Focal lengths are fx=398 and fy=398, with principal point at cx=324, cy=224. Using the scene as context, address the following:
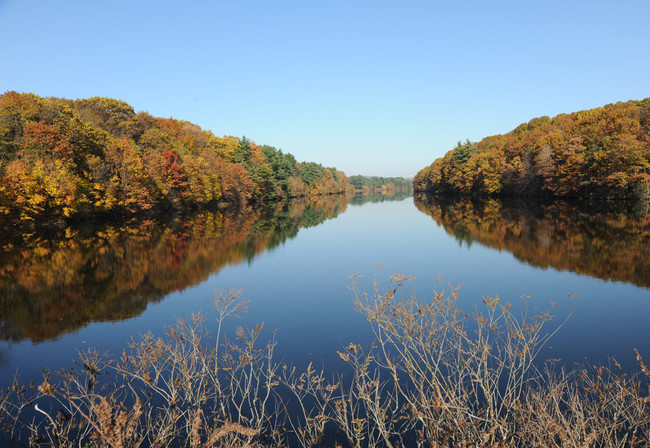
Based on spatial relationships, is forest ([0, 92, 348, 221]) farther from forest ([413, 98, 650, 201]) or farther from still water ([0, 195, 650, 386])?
→ forest ([413, 98, 650, 201])

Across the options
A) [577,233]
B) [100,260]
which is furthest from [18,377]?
[577,233]

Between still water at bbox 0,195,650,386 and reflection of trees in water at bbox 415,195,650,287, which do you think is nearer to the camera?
still water at bbox 0,195,650,386

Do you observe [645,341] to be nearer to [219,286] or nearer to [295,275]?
[295,275]

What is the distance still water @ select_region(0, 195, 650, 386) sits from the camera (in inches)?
486

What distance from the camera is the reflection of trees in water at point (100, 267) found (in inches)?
601

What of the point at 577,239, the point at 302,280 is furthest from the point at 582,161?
the point at 302,280

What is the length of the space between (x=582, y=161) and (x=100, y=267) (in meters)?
62.2

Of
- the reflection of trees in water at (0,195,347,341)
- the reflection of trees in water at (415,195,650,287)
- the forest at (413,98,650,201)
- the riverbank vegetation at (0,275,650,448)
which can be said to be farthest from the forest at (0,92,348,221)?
the forest at (413,98,650,201)

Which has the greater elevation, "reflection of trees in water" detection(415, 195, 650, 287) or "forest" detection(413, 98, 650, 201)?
"forest" detection(413, 98, 650, 201)

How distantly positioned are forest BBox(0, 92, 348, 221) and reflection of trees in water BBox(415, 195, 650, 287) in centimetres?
3622

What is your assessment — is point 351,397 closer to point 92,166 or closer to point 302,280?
point 302,280

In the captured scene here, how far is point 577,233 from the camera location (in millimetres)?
30469

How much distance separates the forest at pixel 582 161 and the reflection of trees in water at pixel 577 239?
973 cm

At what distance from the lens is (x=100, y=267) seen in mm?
22844
